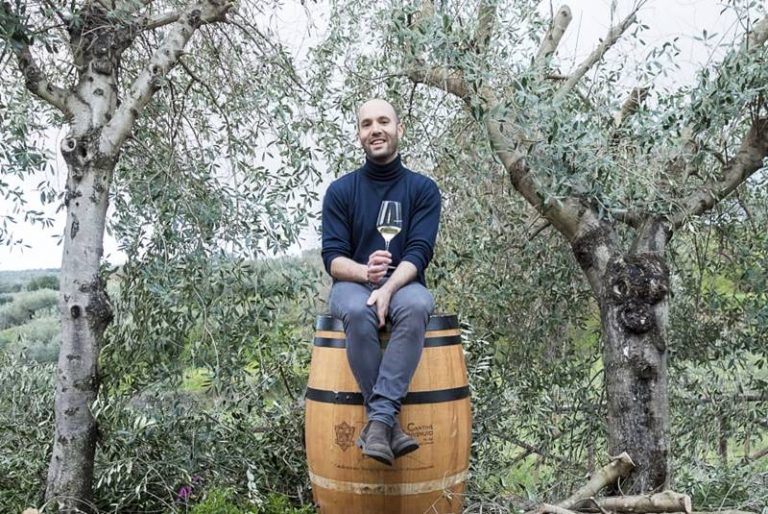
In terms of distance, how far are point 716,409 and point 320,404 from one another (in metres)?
3.03

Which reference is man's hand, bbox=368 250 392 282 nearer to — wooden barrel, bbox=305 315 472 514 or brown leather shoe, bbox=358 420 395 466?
wooden barrel, bbox=305 315 472 514

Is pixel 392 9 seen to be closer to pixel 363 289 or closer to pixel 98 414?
pixel 363 289

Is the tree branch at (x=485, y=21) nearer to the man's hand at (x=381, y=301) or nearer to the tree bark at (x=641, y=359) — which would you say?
the tree bark at (x=641, y=359)

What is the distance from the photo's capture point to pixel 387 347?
10.8 feet

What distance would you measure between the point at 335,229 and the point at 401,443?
97 centimetres

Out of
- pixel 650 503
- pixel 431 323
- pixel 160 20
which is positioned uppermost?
pixel 160 20

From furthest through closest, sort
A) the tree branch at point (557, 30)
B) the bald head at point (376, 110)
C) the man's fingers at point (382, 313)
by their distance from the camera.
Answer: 1. the tree branch at point (557, 30)
2. the bald head at point (376, 110)
3. the man's fingers at point (382, 313)

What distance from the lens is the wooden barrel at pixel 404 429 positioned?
137 inches

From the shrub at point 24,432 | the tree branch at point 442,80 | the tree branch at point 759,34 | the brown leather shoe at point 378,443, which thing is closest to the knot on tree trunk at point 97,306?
the shrub at point 24,432

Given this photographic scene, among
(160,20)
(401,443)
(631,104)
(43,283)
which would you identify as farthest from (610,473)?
(43,283)

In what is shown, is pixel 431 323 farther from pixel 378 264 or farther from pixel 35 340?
pixel 35 340

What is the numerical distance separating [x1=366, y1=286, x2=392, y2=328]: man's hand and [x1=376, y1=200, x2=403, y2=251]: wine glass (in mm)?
291

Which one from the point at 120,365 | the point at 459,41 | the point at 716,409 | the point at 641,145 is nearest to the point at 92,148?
the point at 120,365

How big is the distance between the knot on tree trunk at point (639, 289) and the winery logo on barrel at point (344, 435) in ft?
5.96
